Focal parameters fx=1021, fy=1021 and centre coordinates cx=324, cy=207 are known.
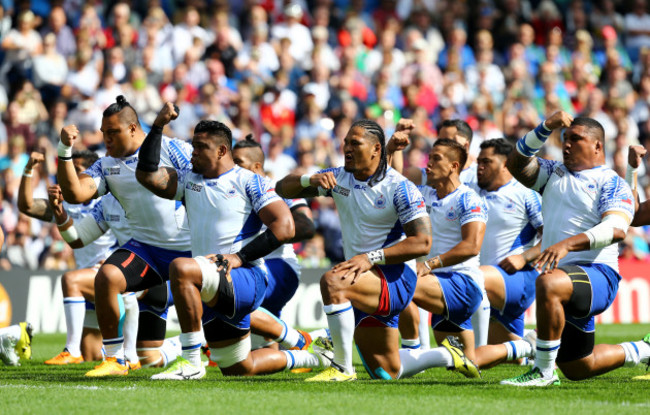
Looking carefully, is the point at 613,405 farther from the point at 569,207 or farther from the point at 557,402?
the point at 569,207

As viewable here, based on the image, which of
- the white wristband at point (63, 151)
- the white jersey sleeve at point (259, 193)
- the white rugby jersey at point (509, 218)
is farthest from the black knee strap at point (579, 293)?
the white wristband at point (63, 151)

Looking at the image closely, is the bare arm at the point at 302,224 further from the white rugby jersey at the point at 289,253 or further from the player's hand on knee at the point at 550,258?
the player's hand on knee at the point at 550,258

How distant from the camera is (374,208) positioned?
8.65m

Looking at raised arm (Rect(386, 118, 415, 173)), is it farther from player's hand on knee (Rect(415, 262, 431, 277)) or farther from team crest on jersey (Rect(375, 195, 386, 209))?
player's hand on knee (Rect(415, 262, 431, 277))

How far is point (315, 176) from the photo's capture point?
8773 millimetres

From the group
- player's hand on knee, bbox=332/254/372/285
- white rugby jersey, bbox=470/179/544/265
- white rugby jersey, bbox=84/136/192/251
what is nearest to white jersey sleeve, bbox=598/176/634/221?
player's hand on knee, bbox=332/254/372/285

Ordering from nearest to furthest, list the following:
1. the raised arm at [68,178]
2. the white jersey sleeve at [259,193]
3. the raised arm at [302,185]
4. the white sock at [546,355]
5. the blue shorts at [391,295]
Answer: the white sock at [546,355] → the blue shorts at [391,295] → the raised arm at [302,185] → the white jersey sleeve at [259,193] → the raised arm at [68,178]

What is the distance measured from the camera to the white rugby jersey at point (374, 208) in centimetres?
853

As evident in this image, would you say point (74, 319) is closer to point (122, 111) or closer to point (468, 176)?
point (122, 111)

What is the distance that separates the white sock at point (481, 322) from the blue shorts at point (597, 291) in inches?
65.6

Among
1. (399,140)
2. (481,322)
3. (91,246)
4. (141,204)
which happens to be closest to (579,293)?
(399,140)

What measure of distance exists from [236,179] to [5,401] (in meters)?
2.83

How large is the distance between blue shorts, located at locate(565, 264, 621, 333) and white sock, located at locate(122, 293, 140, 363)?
4.64 metres

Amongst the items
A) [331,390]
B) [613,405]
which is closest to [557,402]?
[613,405]
